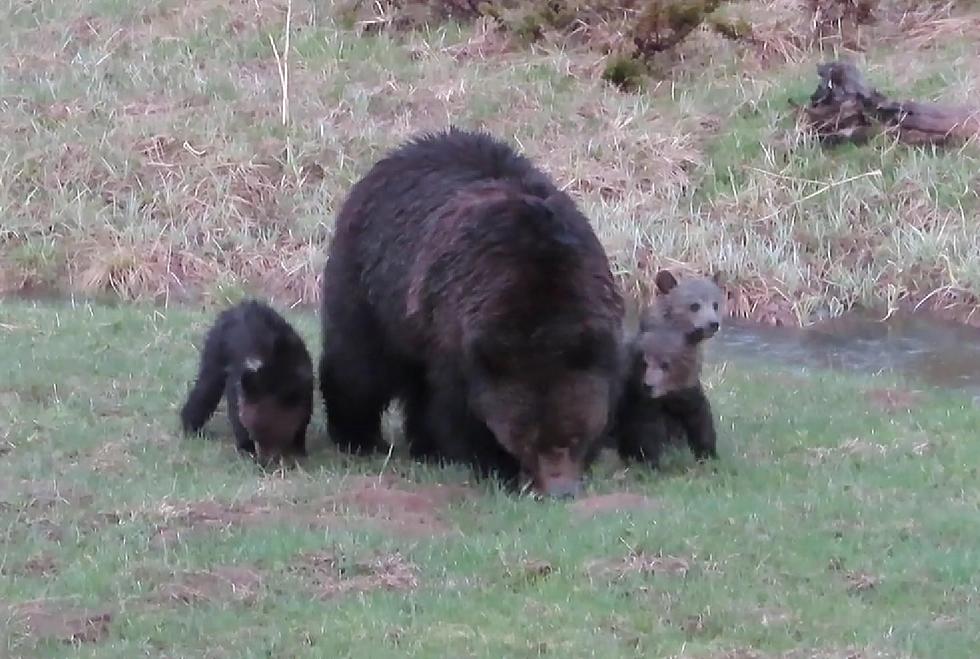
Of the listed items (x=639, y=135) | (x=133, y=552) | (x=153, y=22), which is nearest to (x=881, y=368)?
(x=639, y=135)

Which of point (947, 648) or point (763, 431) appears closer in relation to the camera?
point (947, 648)

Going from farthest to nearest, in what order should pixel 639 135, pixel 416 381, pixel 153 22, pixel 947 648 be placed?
1. pixel 153 22
2. pixel 639 135
3. pixel 416 381
4. pixel 947 648

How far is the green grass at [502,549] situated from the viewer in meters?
6.19

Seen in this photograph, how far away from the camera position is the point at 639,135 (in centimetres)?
1877

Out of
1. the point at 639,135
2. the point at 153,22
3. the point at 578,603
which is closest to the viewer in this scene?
the point at 578,603

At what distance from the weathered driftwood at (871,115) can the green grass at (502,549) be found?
8.36 metres

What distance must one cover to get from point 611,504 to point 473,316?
1.18m

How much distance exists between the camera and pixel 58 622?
6.21m

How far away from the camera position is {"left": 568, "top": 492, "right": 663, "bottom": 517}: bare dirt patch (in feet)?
25.9

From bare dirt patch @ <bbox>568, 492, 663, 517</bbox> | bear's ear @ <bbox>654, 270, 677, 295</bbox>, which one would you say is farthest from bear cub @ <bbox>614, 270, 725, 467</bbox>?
bare dirt patch @ <bbox>568, 492, 663, 517</bbox>

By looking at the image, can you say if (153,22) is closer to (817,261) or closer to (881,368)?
(817,261)

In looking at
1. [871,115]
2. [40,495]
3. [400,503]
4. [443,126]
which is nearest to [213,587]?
[400,503]

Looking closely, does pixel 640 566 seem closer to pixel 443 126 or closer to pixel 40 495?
pixel 40 495

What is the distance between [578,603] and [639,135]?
12764 millimetres
